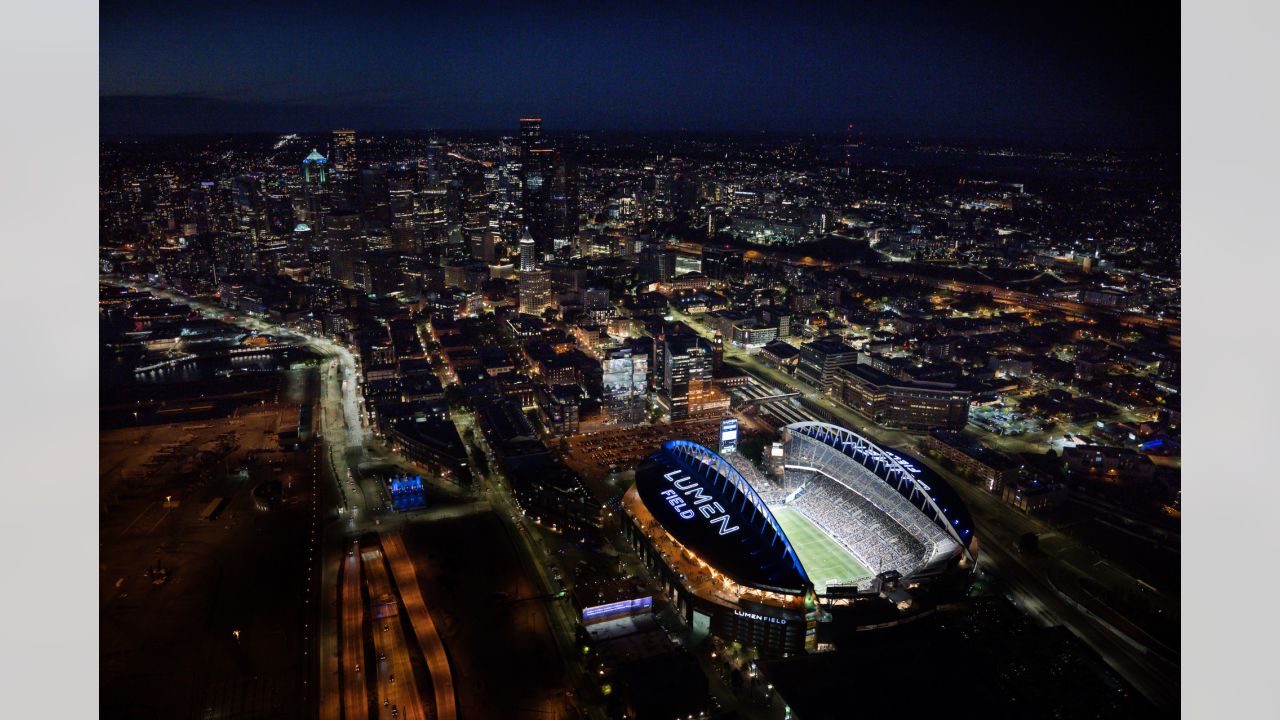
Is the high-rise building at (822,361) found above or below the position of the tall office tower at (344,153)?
below

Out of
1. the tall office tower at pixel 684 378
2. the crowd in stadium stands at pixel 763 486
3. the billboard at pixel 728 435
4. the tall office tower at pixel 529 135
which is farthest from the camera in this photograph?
the tall office tower at pixel 529 135

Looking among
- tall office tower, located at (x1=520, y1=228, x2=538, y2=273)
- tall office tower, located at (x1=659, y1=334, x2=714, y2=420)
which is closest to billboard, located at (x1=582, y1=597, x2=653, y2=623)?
tall office tower, located at (x1=659, y1=334, x2=714, y2=420)

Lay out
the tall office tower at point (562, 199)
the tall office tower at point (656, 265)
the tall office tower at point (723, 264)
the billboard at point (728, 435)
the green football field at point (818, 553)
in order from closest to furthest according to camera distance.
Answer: the green football field at point (818, 553), the billboard at point (728, 435), the tall office tower at point (656, 265), the tall office tower at point (723, 264), the tall office tower at point (562, 199)

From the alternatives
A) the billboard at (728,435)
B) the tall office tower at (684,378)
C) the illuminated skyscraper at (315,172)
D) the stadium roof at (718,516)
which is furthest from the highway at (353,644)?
the illuminated skyscraper at (315,172)

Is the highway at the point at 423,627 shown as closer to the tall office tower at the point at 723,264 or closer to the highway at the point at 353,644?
the highway at the point at 353,644

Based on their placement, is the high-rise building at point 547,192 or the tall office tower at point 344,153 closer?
the tall office tower at point 344,153

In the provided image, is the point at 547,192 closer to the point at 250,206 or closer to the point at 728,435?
the point at 250,206

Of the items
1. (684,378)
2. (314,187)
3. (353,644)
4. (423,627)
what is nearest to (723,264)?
(684,378)
